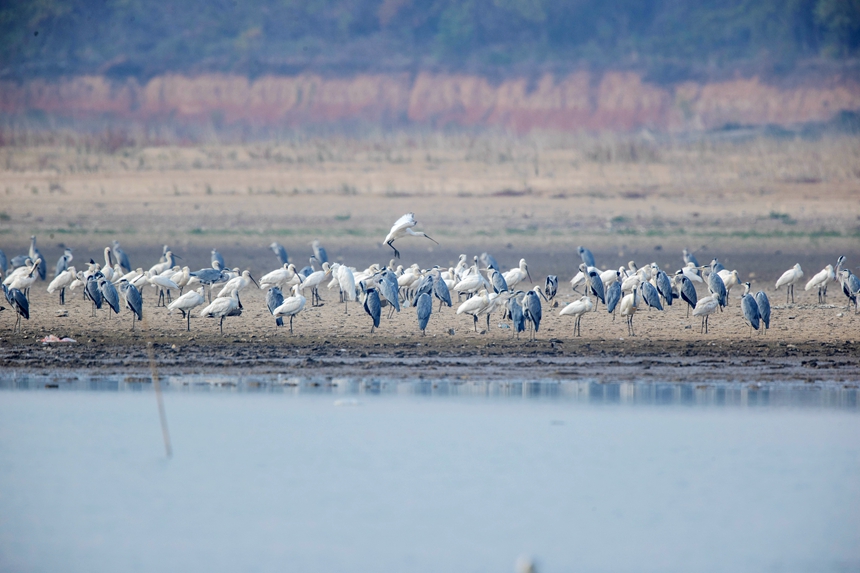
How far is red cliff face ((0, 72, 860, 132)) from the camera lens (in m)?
45.4

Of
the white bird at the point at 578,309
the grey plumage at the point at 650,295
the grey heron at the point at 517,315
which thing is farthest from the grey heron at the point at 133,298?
the grey plumage at the point at 650,295

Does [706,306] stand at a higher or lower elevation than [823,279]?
lower

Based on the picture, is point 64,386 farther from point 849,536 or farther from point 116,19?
point 116,19

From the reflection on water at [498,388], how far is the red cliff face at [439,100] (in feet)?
111

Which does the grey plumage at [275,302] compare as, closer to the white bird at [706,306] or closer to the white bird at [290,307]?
the white bird at [290,307]

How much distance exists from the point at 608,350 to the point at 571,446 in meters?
3.17

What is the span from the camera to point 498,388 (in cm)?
1088

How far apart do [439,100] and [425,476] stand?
39.8 m

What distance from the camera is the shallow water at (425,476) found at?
7.41m

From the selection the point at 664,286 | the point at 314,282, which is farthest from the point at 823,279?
the point at 314,282

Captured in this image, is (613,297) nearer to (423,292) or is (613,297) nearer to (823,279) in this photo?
(423,292)

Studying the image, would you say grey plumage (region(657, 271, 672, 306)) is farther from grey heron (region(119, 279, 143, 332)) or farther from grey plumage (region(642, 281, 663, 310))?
grey heron (region(119, 279, 143, 332))

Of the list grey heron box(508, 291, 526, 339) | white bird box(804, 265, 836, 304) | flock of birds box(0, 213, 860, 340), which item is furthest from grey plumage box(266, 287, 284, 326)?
white bird box(804, 265, 836, 304)

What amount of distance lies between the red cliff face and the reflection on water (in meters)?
33.8
